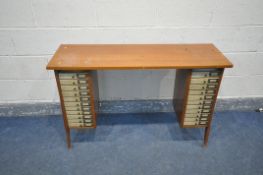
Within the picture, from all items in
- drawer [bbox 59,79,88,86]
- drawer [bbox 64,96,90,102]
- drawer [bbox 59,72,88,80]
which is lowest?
drawer [bbox 64,96,90,102]

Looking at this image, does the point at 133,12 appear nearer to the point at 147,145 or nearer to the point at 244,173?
the point at 147,145

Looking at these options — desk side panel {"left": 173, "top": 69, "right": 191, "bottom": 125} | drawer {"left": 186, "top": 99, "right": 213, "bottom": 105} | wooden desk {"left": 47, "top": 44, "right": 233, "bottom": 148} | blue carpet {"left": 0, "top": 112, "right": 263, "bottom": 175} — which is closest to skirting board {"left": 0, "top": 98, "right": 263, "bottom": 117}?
blue carpet {"left": 0, "top": 112, "right": 263, "bottom": 175}

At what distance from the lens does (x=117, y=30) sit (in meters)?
1.72

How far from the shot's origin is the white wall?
163 centimetres

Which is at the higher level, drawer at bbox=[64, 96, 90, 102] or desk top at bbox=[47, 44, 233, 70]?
desk top at bbox=[47, 44, 233, 70]

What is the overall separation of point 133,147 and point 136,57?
2.47 feet

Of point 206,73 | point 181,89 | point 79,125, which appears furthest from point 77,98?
point 206,73

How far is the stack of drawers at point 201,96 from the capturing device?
4.71ft

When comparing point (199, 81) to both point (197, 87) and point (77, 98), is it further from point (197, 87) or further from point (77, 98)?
point (77, 98)

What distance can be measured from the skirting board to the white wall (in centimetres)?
14

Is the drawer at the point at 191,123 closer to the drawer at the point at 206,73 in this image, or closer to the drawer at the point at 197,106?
the drawer at the point at 197,106

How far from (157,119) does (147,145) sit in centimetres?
35

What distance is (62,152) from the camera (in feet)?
5.64

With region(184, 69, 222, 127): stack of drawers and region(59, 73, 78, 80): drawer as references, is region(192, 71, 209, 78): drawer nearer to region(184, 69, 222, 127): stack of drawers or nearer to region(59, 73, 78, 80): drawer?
region(184, 69, 222, 127): stack of drawers
